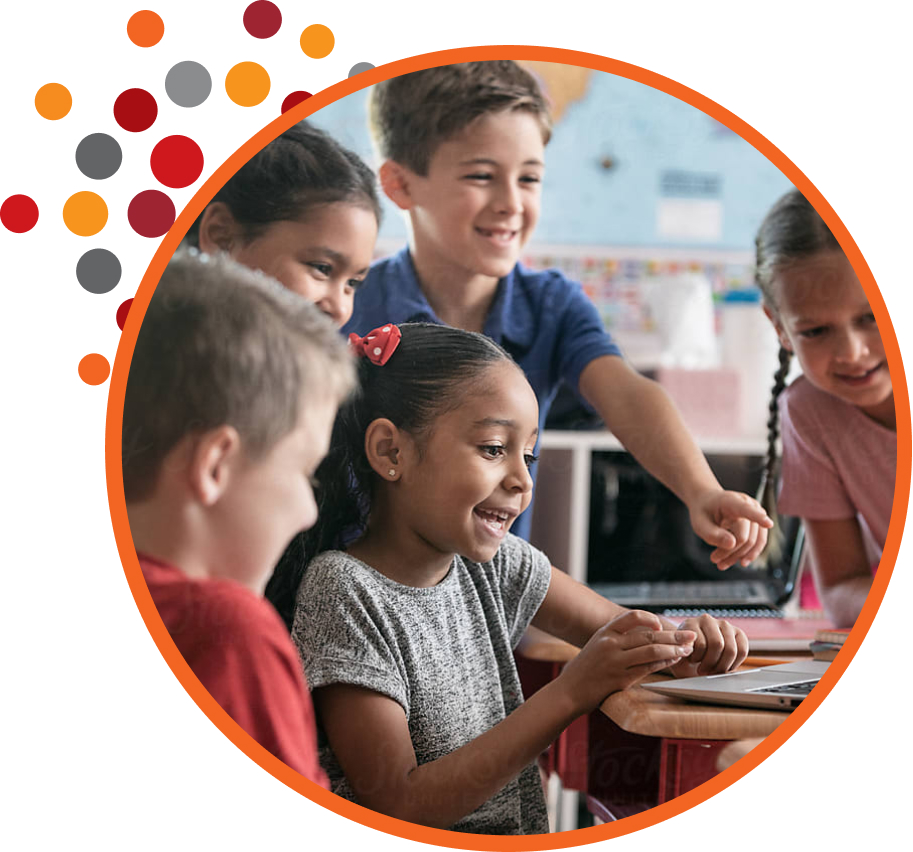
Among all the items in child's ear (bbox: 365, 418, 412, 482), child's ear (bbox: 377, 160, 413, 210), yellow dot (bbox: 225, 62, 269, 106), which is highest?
yellow dot (bbox: 225, 62, 269, 106)

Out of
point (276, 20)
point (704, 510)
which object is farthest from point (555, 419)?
point (276, 20)

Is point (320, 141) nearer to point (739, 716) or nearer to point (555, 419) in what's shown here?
point (555, 419)

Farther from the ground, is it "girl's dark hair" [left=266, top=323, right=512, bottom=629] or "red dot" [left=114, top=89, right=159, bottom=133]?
"red dot" [left=114, top=89, right=159, bottom=133]

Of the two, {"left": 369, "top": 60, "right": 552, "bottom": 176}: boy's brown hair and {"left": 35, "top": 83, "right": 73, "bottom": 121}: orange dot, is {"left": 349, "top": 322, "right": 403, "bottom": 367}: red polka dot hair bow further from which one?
{"left": 35, "top": 83, "right": 73, "bottom": 121}: orange dot

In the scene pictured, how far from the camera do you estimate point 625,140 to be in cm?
73

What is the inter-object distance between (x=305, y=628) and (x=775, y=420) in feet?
1.28

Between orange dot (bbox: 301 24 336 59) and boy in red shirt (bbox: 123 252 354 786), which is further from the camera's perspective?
orange dot (bbox: 301 24 336 59)

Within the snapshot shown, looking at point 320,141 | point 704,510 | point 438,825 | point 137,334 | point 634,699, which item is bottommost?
point 438,825

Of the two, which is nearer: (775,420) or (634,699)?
(634,699)

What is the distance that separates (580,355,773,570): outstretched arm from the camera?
0.71 metres

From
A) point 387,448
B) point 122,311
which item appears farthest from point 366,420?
point 122,311

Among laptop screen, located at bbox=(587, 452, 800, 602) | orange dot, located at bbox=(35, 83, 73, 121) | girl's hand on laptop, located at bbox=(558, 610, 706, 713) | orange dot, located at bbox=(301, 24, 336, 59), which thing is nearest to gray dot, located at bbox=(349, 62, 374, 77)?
orange dot, located at bbox=(301, 24, 336, 59)

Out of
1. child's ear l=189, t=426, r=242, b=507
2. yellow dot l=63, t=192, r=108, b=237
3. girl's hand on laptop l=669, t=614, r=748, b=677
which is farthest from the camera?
yellow dot l=63, t=192, r=108, b=237

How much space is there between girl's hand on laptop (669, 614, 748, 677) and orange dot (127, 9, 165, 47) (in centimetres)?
61
